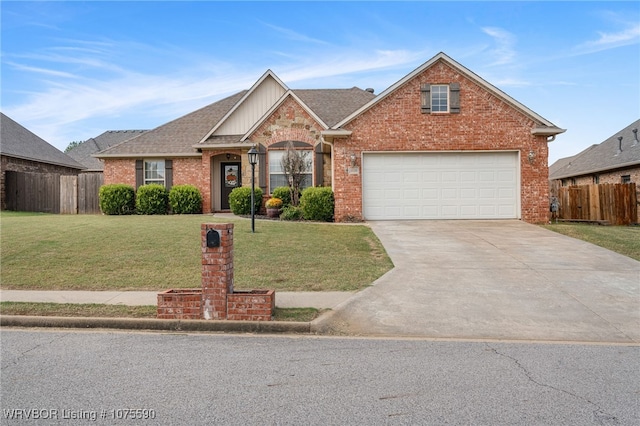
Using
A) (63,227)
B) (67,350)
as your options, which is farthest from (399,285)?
(63,227)

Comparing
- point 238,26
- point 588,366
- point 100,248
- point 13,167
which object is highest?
point 238,26

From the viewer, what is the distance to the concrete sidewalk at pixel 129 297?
6906mm

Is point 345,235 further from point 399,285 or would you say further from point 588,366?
point 588,366

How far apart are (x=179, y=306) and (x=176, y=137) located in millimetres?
17696

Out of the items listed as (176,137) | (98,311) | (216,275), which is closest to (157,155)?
(176,137)

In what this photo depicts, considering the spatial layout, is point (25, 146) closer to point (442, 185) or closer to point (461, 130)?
point (442, 185)

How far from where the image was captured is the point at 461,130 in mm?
16453

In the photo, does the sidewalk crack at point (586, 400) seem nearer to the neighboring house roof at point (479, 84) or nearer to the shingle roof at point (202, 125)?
the neighboring house roof at point (479, 84)

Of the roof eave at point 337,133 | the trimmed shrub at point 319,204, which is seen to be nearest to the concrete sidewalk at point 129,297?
the trimmed shrub at point 319,204

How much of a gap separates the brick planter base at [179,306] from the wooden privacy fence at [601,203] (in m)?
18.6

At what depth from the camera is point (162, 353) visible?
16.3 ft

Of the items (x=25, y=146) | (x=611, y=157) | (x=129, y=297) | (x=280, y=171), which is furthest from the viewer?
(x=611, y=157)

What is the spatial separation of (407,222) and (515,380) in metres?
12.1

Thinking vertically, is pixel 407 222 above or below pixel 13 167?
below
